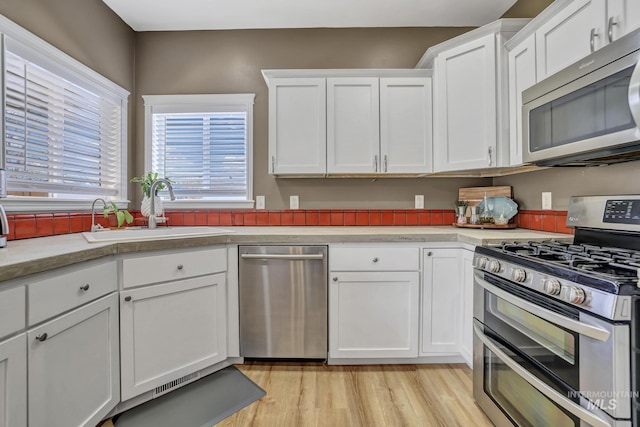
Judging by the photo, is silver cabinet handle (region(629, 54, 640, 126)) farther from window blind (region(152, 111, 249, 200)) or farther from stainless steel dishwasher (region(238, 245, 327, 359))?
window blind (region(152, 111, 249, 200))

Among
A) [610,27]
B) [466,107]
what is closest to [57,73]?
[466,107]

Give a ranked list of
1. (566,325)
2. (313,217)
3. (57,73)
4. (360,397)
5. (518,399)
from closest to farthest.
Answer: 1. (566,325)
2. (518,399)
3. (360,397)
4. (57,73)
5. (313,217)

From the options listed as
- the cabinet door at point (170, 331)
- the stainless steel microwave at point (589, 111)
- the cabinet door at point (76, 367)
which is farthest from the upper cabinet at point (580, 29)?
the cabinet door at point (76, 367)

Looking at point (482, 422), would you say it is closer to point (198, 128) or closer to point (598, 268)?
point (598, 268)

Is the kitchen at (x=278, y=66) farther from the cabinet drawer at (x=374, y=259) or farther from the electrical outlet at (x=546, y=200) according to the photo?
the cabinet drawer at (x=374, y=259)

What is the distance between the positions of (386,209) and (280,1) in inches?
70.1

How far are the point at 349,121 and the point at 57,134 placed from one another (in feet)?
6.19

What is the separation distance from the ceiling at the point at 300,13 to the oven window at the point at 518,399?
2.40m

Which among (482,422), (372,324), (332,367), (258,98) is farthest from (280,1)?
(482,422)

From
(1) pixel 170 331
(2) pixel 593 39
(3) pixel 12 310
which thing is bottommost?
(1) pixel 170 331

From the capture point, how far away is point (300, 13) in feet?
7.70

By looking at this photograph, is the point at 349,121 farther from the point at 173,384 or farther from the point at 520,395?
the point at 173,384

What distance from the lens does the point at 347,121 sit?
87.7 inches

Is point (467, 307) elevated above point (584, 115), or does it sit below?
below
